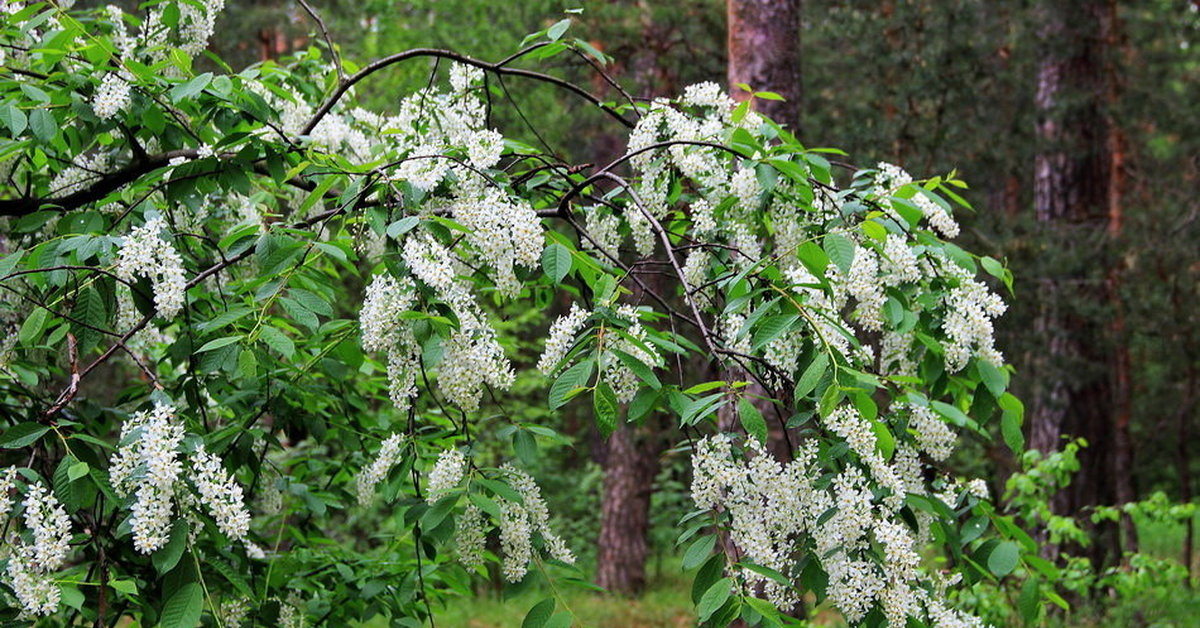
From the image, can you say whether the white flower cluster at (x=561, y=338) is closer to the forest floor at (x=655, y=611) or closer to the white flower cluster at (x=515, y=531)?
the white flower cluster at (x=515, y=531)

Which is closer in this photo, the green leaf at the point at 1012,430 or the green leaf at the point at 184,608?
the green leaf at the point at 184,608

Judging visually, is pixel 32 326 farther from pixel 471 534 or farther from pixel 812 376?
pixel 812 376

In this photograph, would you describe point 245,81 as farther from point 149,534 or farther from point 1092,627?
point 1092,627

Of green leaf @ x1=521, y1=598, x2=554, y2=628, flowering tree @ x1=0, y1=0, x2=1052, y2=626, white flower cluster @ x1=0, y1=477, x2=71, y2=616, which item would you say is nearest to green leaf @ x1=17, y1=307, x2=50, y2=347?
flowering tree @ x1=0, y1=0, x2=1052, y2=626

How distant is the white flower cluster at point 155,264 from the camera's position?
2.31m

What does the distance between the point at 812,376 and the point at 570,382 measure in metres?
0.49

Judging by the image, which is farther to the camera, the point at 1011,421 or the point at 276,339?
the point at 1011,421

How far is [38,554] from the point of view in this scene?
212cm

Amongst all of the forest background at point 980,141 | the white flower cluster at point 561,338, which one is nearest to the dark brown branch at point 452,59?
the white flower cluster at point 561,338

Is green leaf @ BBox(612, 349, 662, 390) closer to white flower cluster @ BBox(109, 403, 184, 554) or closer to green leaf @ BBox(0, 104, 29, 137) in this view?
white flower cluster @ BBox(109, 403, 184, 554)

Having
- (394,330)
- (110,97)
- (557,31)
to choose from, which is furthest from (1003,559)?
(110,97)

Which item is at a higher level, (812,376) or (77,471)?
(812,376)

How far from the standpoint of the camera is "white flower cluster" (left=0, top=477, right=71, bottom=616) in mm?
2125

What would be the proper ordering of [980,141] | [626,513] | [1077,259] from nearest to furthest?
[1077,259] < [980,141] < [626,513]
